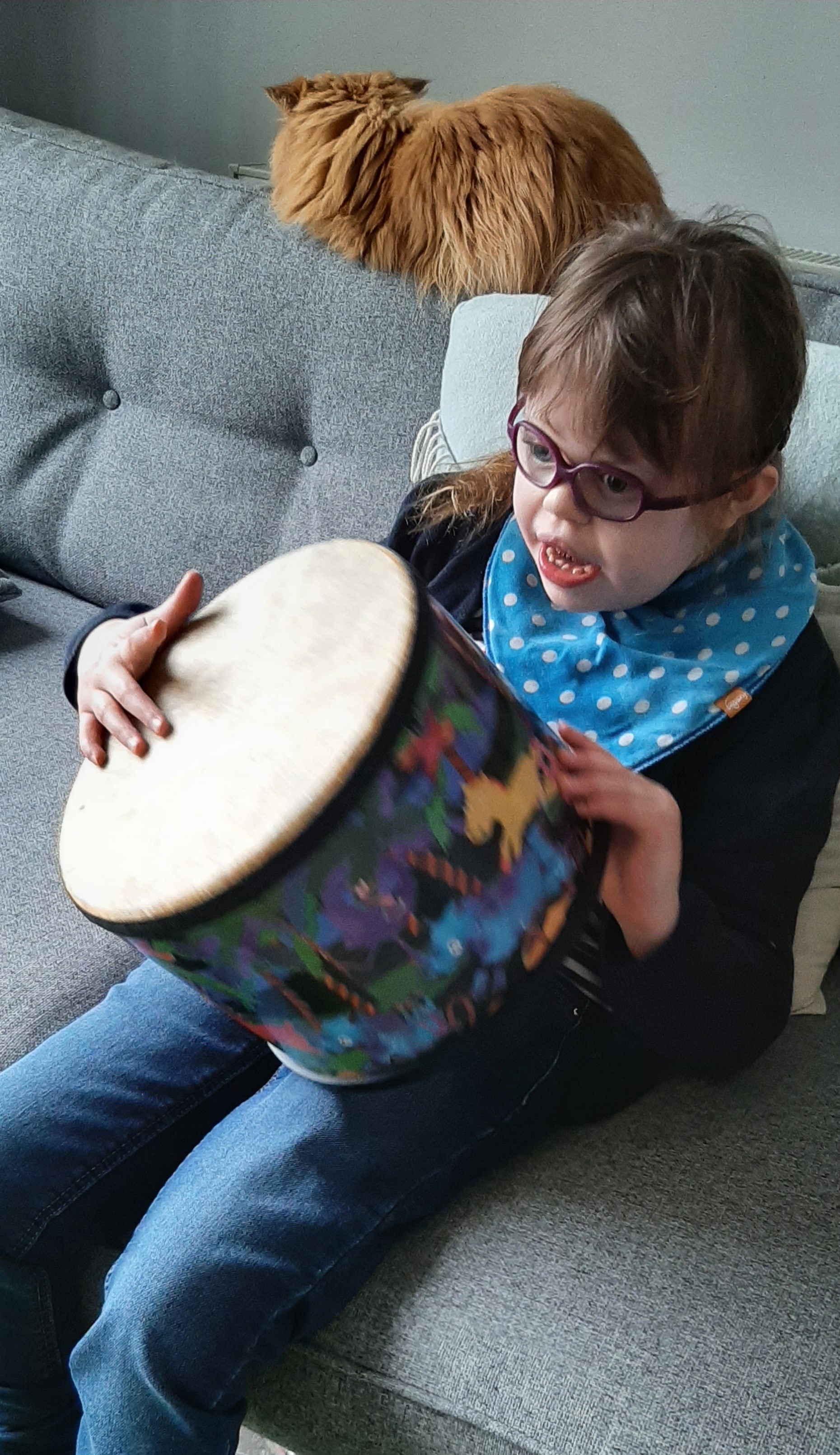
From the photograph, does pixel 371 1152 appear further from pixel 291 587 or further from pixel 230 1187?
pixel 291 587

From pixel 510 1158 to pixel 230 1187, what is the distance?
21cm

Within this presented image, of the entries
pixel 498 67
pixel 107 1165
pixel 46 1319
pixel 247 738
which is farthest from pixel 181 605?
pixel 498 67

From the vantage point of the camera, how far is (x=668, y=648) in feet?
3.14

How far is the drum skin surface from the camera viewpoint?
2.03ft

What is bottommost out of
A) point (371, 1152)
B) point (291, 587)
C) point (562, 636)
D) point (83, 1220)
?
point (83, 1220)

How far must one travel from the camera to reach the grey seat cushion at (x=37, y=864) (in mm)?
1060

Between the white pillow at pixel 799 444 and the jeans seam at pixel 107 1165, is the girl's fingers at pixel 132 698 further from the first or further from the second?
the white pillow at pixel 799 444

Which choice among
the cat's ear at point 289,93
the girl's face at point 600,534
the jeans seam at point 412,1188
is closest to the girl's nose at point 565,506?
the girl's face at point 600,534

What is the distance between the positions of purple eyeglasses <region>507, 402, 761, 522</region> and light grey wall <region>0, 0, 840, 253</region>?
3.57 feet

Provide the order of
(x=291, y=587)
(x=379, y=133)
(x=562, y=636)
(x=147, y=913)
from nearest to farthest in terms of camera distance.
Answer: (x=147, y=913) < (x=291, y=587) < (x=562, y=636) < (x=379, y=133)

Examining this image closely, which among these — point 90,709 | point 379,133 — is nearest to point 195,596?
point 90,709

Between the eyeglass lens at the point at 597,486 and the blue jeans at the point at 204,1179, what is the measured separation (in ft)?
1.03

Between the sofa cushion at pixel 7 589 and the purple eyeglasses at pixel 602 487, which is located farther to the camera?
the sofa cushion at pixel 7 589

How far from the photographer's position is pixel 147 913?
2.11ft
